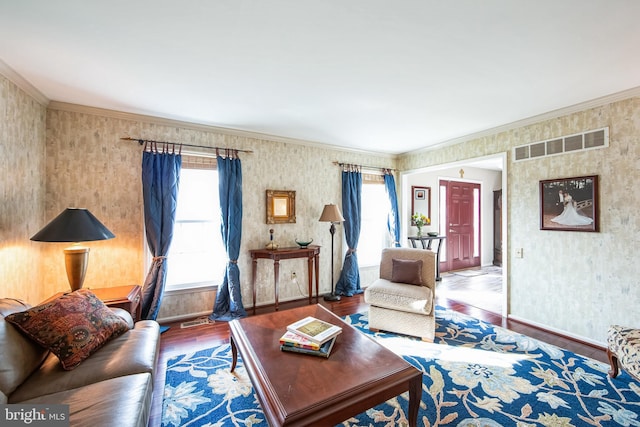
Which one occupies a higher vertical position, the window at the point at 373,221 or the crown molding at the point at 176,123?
the crown molding at the point at 176,123

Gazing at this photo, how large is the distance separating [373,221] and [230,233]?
2651 mm

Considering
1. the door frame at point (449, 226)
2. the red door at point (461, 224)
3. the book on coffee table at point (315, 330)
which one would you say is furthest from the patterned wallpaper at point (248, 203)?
the red door at point (461, 224)

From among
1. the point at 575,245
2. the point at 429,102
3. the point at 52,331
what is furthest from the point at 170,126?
the point at 575,245

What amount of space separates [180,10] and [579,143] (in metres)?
3.82

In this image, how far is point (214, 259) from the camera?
3643 millimetres

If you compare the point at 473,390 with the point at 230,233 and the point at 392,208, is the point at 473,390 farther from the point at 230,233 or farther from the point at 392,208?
the point at 392,208

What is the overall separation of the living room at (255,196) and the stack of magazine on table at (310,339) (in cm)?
212

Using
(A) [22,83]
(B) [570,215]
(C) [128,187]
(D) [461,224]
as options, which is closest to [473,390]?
(B) [570,215]

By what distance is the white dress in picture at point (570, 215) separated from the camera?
9.33 feet

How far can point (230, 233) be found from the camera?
3.52 m

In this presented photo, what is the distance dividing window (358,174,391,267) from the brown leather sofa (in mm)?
3714

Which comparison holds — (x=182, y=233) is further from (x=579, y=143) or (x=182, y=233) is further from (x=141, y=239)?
(x=579, y=143)

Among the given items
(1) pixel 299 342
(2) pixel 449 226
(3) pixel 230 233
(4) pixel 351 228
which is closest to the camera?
(1) pixel 299 342

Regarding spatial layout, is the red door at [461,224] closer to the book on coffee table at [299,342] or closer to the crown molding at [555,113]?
the crown molding at [555,113]
